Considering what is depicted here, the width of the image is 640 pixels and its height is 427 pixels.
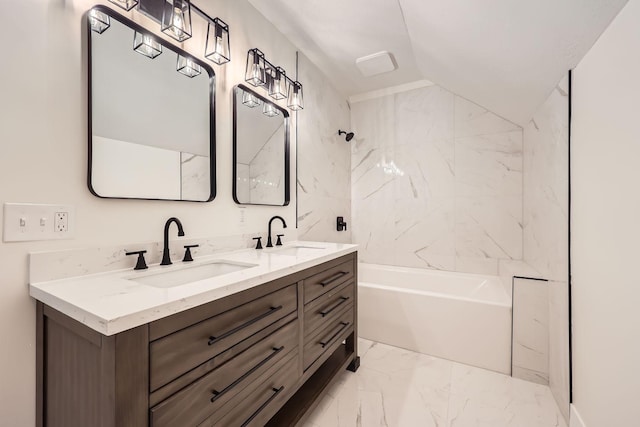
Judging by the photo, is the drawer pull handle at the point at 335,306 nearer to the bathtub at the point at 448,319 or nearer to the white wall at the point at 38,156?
the bathtub at the point at 448,319

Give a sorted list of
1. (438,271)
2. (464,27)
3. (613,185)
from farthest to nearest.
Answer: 1. (438,271)
2. (464,27)
3. (613,185)

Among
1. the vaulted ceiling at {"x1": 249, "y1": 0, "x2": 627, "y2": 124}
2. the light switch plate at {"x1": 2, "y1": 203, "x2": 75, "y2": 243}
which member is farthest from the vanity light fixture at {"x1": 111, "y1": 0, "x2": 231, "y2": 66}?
the light switch plate at {"x1": 2, "y1": 203, "x2": 75, "y2": 243}

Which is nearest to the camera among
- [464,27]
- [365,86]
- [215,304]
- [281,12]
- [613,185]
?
[215,304]

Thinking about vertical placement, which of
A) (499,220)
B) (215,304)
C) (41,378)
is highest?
(499,220)

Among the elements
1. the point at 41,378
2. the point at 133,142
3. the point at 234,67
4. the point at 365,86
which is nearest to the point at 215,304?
the point at 41,378

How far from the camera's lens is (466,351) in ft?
6.81

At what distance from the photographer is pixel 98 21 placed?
111 cm

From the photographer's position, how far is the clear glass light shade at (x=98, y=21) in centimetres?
108

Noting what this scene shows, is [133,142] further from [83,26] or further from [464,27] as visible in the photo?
[464,27]

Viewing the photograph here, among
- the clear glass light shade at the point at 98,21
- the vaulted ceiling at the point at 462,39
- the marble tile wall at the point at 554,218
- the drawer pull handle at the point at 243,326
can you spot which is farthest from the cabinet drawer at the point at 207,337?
the vaulted ceiling at the point at 462,39

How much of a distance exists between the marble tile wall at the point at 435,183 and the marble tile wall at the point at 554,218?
436 mm

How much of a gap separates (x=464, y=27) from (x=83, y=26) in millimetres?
1772

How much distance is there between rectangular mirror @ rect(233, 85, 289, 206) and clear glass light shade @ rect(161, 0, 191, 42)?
43 cm

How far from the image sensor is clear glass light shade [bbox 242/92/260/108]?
181cm
